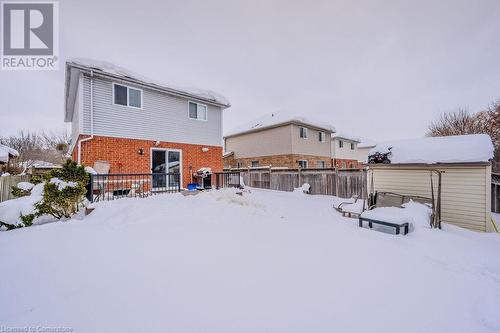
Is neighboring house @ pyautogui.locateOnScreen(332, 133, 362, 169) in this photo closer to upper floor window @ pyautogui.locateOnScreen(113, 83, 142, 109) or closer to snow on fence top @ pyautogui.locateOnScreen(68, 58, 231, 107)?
snow on fence top @ pyautogui.locateOnScreen(68, 58, 231, 107)

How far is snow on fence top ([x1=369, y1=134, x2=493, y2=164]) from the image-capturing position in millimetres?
5832

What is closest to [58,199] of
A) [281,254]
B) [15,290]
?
[15,290]

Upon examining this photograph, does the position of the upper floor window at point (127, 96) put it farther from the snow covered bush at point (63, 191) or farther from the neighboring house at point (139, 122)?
the snow covered bush at point (63, 191)

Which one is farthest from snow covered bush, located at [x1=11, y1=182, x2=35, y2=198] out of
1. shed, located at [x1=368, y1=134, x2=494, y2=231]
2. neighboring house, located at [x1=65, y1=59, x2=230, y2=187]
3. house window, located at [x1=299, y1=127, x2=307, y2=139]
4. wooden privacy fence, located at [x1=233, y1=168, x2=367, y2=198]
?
house window, located at [x1=299, y1=127, x2=307, y2=139]

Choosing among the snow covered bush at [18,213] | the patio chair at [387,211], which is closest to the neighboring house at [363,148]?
the patio chair at [387,211]

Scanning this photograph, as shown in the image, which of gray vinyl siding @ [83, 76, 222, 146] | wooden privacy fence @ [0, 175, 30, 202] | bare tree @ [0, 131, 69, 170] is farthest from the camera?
bare tree @ [0, 131, 69, 170]

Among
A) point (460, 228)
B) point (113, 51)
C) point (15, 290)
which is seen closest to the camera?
point (15, 290)

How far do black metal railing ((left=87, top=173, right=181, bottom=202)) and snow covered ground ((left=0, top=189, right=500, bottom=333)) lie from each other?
317 centimetres

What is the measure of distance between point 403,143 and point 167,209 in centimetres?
872

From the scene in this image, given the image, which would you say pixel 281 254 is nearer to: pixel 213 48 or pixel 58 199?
pixel 58 199

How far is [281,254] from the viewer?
348cm

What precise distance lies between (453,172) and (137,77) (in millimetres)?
13402

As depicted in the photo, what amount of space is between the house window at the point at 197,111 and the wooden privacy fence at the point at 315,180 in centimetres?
522

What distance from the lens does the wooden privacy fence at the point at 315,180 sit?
958 centimetres
